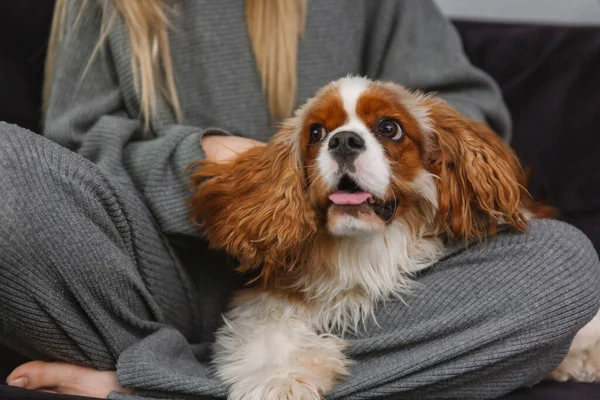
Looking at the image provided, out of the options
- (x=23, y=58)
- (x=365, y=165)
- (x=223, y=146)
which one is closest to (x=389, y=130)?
(x=365, y=165)

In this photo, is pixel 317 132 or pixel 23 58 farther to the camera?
pixel 23 58

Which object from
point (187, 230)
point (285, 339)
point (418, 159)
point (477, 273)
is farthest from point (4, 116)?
point (477, 273)

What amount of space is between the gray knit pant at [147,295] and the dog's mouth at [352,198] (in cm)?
21

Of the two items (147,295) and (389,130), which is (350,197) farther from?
(147,295)

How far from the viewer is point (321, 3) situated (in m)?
1.75

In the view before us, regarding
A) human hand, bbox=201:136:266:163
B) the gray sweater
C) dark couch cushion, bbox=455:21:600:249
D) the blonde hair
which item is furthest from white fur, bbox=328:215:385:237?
dark couch cushion, bbox=455:21:600:249

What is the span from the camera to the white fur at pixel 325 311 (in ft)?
4.02

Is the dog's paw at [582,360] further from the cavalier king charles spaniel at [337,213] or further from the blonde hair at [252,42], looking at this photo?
the blonde hair at [252,42]

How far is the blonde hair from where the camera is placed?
1.60 meters

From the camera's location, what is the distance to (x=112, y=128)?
1.54 metres

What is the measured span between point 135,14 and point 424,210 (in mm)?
808

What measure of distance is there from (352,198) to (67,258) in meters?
0.48

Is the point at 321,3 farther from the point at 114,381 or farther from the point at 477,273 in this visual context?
the point at 114,381

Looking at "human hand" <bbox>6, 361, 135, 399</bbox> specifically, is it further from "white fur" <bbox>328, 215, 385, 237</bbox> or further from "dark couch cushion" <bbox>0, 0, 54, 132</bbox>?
"dark couch cushion" <bbox>0, 0, 54, 132</bbox>
